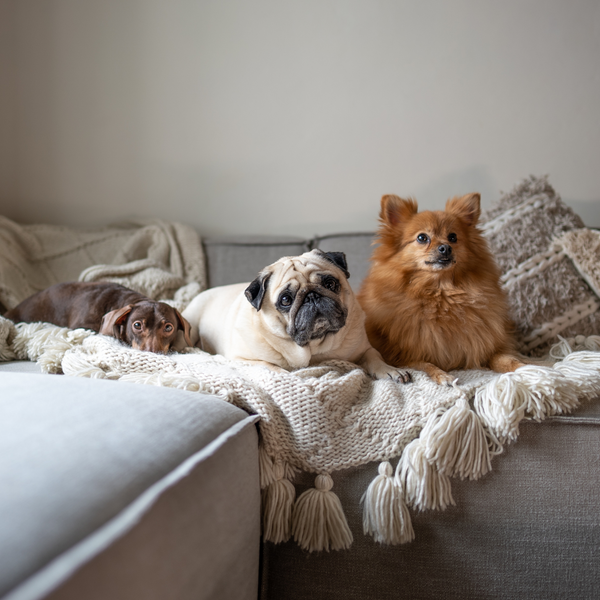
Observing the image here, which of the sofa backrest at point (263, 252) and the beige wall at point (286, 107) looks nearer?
the sofa backrest at point (263, 252)

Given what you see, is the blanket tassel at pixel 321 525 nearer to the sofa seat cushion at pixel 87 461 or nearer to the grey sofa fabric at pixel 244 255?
the sofa seat cushion at pixel 87 461

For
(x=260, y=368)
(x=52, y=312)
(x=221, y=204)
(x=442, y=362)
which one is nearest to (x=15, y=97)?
(x=221, y=204)

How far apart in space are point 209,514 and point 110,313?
1024 millimetres

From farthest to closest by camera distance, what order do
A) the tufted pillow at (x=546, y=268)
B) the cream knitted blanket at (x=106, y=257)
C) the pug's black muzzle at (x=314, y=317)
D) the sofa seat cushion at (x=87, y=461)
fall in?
the cream knitted blanket at (x=106, y=257), the tufted pillow at (x=546, y=268), the pug's black muzzle at (x=314, y=317), the sofa seat cushion at (x=87, y=461)

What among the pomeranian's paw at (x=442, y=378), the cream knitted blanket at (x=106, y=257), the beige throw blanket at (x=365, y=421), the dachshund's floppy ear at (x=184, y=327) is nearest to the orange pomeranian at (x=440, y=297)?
the pomeranian's paw at (x=442, y=378)

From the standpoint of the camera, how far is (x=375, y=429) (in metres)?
1.16

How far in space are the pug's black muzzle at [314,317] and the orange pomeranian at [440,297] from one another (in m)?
0.38

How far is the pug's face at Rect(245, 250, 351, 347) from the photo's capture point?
4.39 ft

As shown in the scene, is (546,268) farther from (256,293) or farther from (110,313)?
(110,313)

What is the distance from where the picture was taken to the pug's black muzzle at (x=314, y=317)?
1330 mm

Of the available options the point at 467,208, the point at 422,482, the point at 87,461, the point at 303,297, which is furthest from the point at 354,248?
the point at 87,461

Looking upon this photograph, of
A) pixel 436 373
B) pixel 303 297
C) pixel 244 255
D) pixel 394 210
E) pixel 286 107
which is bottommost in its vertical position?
pixel 436 373

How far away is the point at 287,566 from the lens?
1.13m

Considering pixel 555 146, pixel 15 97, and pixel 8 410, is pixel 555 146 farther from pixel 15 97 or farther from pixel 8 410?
pixel 15 97
